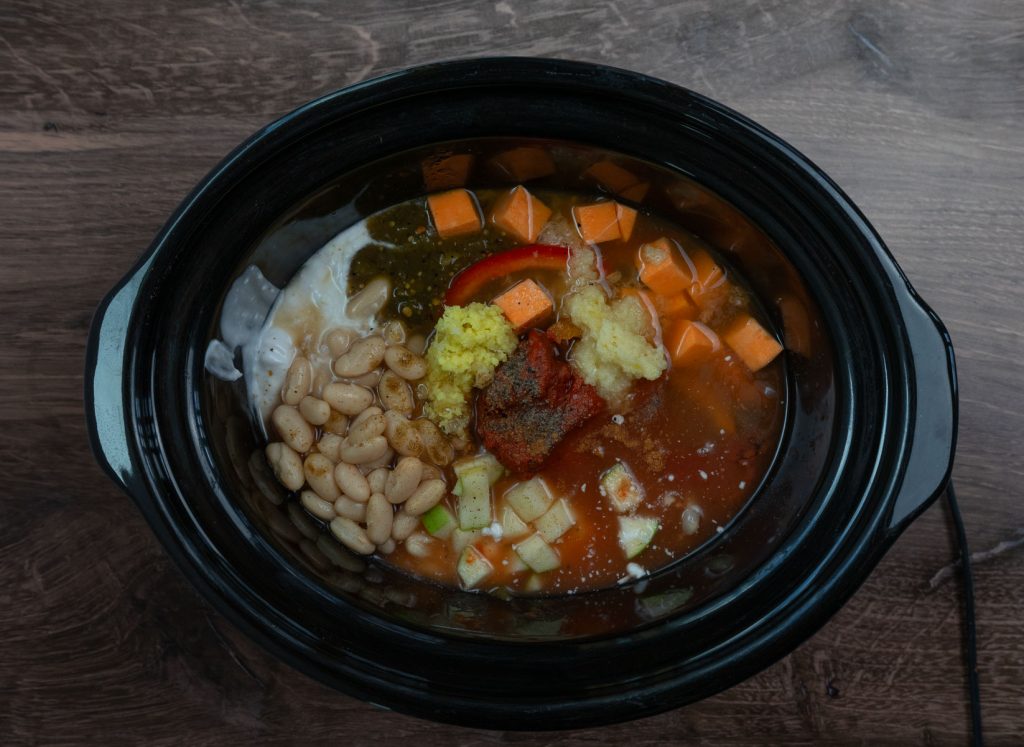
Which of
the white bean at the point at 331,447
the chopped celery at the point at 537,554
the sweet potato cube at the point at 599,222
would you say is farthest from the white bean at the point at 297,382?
the sweet potato cube at the point at 599,222

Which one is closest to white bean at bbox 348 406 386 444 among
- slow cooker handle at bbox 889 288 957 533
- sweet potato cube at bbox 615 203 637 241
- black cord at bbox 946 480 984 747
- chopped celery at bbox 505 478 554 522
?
chopped celery at bbox 505 478 554 522

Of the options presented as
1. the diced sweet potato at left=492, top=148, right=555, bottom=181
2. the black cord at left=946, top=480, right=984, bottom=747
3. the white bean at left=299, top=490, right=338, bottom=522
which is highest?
the diced sweet potato at left=492, top=148, right=555, bottom=181

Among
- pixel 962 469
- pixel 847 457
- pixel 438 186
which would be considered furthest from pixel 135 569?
pixel 962 469

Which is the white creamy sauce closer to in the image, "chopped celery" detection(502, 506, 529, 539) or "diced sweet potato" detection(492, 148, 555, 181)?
"diced sweet potato" detection(492, 148, 555, 181)

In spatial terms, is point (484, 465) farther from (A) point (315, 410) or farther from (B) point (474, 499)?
(A) point (315, 410)

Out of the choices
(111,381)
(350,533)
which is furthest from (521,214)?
(111,381)

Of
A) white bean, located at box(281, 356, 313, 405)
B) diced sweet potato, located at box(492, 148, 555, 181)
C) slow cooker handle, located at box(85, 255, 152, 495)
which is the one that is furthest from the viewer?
white bean, located at box(281, 356, 313, 405)
